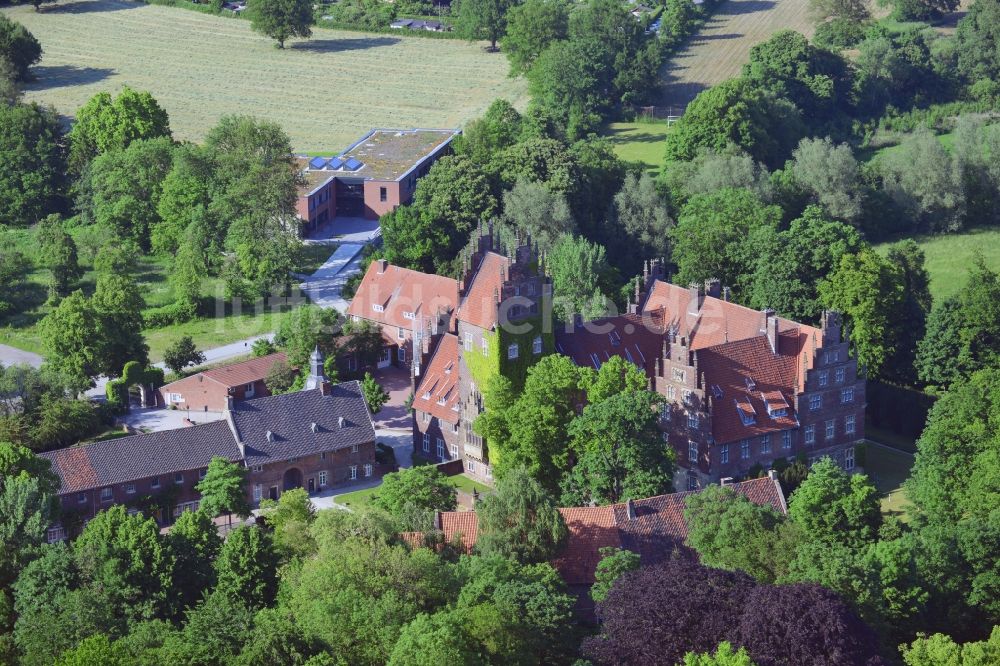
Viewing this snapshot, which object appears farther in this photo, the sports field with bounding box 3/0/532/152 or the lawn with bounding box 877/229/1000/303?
the sports field with bounding box 3/0/532/152

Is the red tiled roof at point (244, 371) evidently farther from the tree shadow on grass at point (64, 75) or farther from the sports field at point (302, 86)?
the tree shadow on grass at point (64, 75)

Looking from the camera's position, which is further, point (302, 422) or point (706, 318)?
point (706, 318)

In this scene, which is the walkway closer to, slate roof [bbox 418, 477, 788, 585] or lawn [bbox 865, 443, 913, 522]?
lawn [bbox 865, 443, 913, 522]

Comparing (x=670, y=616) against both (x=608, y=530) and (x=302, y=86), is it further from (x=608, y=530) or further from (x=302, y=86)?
(x=302, y=86)

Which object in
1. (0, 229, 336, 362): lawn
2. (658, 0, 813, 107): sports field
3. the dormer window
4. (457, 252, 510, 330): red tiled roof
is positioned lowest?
(0, 229, 336, 362): lawn

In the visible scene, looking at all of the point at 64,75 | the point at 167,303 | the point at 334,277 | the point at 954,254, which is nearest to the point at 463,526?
the point at 334,277

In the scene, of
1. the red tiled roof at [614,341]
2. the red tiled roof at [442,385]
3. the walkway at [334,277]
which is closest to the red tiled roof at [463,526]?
the red tiled roof at [442,385]

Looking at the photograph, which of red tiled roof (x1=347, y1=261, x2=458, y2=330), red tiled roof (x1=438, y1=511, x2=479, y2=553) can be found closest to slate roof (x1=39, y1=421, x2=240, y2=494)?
red tiled roof (x1=438, y1=511, x2=479, y2=553)
